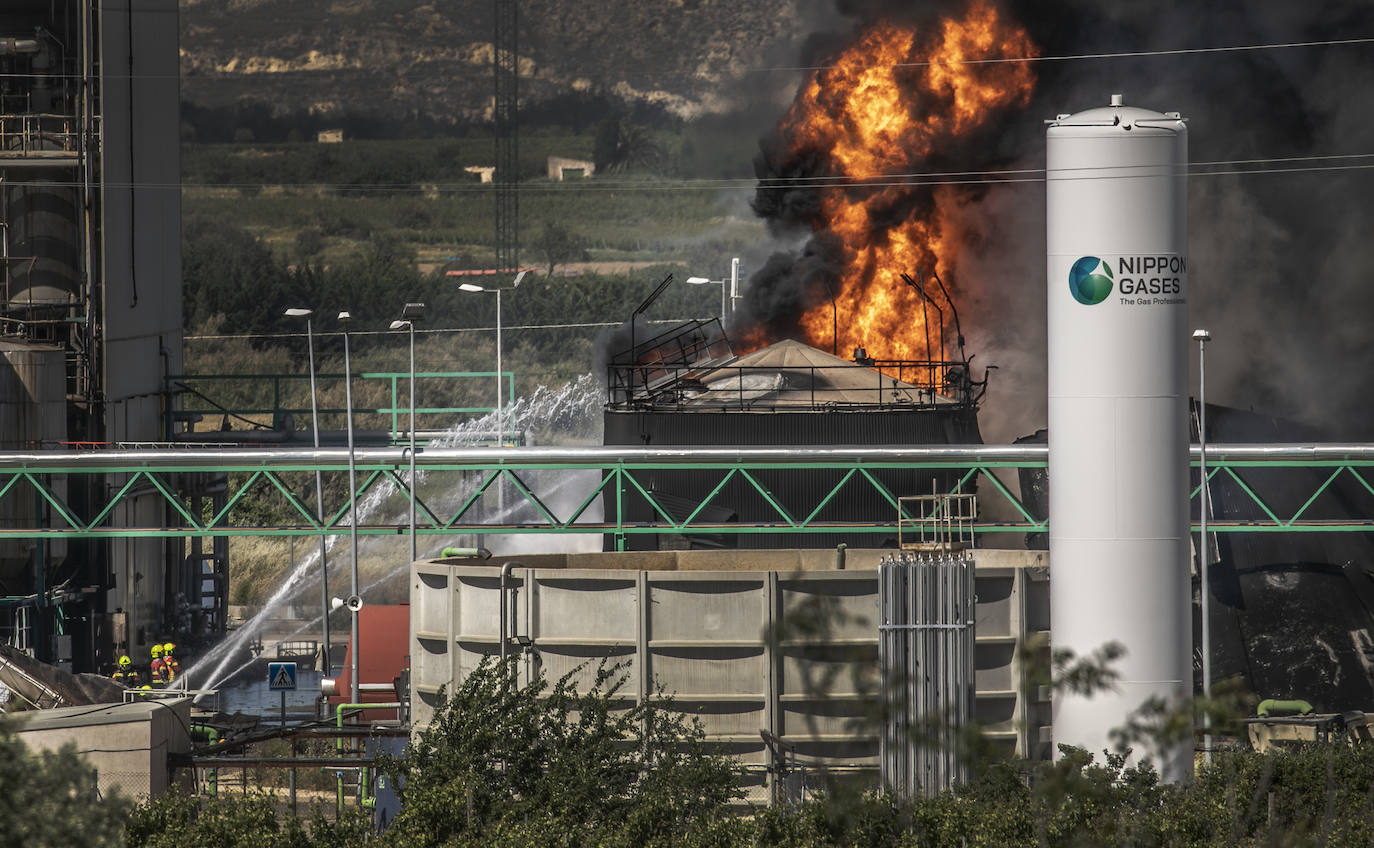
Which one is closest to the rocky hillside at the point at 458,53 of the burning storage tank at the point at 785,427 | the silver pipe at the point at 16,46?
the silver pipe at the point at 16,46

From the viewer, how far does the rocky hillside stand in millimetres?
133000

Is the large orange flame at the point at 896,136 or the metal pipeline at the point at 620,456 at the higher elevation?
the large orange flame at the point at 896,136

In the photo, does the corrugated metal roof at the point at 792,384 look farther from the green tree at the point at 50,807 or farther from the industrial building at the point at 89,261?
the green tree at the point at 50,807

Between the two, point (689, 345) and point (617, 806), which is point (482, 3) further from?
point (617, 806)

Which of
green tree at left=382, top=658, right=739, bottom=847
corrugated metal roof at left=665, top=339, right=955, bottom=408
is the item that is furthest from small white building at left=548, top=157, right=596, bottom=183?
green tree at left=382, top=658, right=739, bottom=847

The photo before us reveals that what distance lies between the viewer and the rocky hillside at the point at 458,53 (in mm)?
133000

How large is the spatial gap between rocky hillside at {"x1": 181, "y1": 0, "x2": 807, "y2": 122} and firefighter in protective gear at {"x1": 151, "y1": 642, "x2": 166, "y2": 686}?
86.4 meters

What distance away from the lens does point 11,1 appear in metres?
55.3

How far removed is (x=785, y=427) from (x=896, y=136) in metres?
22.5

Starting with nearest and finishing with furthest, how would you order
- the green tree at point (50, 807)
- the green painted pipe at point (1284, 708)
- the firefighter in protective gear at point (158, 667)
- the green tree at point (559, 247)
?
the green tree at point (50, 807) < the green painted pipe at point (1284, 708) < the firefighter in protective gear at point (158, 667) < the green tree at point (559, 247)

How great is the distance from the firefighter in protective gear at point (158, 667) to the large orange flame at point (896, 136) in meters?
28.3

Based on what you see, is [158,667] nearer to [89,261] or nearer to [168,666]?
[168,666]

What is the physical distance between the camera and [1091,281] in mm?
24562

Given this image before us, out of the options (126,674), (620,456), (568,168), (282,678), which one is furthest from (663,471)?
(568,168)
